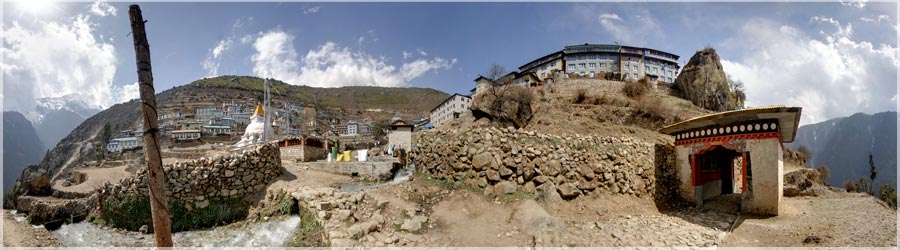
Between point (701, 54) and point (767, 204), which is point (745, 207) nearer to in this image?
point (767, 204)

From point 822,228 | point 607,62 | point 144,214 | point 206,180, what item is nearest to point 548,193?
point 822,228

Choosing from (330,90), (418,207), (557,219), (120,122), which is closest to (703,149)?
(557,219)

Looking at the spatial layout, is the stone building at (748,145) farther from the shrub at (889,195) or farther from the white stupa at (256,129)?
the shrub at (889,195)

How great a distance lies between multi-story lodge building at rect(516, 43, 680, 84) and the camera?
53750mm

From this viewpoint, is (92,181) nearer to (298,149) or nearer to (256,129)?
(256,129)

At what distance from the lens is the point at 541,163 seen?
1061 cm

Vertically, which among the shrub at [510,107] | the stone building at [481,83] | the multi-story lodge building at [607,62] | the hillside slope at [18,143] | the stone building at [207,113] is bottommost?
the hillside slope at [18,143]

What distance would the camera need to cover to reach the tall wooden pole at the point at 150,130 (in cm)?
457

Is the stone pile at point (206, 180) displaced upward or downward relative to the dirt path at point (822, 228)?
upward

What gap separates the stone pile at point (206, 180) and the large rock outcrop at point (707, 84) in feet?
142

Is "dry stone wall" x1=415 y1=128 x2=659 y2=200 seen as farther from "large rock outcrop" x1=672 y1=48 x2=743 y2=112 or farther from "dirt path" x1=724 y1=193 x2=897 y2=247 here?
"large rock outcrop" x1=672 y1=48 x2=743 y2=112

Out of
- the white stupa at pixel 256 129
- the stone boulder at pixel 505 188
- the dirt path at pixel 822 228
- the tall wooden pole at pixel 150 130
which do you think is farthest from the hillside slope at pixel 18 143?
the dirt path at pixel 822 228

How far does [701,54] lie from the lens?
41469 mm

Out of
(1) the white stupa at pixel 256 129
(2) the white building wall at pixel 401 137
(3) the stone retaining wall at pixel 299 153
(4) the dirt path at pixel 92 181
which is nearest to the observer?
(3) the stone retaining wall at pixel 299 153
